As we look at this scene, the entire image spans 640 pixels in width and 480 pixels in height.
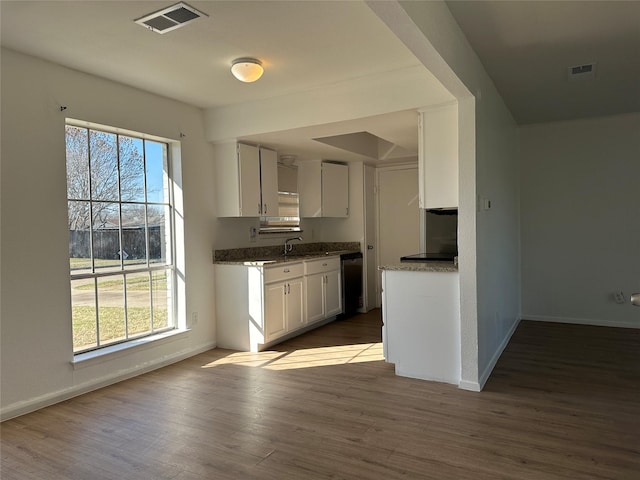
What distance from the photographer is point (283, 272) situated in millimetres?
4656

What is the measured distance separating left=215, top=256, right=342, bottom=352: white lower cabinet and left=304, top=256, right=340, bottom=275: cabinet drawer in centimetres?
2

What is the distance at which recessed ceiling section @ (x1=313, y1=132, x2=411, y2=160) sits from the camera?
16.7 ft

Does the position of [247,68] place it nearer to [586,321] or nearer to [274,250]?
A: [274,250]

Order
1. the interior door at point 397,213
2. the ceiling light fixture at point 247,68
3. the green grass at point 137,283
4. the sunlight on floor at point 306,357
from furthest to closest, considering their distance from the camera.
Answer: the interior door at point 397,213, the sunlight on floor at point 306,357, the green grass at point 137,283, the ceiling light fixture at point 247,68

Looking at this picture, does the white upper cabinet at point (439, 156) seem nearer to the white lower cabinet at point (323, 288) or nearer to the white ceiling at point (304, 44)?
the white ceiling at point (304, 44)

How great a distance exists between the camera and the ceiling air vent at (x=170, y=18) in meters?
2.44

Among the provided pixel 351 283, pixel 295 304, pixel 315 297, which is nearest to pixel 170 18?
pixel 295 304

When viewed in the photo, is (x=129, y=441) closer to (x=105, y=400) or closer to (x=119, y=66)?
(x=105, y=400)

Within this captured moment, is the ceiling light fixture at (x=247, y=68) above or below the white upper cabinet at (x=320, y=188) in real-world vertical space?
above

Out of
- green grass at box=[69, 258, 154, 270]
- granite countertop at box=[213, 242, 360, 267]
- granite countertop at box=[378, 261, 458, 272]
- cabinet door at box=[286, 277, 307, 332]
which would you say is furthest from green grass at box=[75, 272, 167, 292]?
granite countertop at box=[378, 261, 458, 272]

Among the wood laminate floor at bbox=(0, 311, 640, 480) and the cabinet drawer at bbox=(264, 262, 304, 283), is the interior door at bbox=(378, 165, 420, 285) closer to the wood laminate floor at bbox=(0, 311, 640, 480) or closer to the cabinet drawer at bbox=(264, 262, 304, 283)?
the cabinet drawer at bbox=(264, 262, 304, 283)

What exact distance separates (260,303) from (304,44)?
96.4 inches

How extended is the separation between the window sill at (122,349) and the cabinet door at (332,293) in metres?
1.81

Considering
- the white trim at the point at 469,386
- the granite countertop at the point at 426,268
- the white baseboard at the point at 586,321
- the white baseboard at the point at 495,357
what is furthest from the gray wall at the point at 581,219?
the white trim at the point at 469,386
